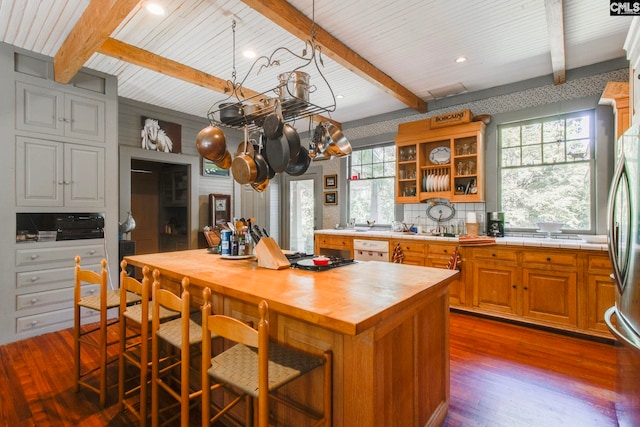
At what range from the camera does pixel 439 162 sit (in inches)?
178

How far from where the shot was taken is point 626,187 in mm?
1713

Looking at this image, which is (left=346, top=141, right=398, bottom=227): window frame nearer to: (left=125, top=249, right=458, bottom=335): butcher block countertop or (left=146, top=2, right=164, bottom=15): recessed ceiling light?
(left=125, top=249, right=458, bottom=335): butcher block countertop

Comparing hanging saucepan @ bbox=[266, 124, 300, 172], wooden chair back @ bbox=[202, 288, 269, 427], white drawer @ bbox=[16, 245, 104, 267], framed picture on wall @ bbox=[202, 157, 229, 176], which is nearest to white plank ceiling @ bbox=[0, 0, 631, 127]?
hanging saucepan @ bbox=[266, 124, 300, 172]

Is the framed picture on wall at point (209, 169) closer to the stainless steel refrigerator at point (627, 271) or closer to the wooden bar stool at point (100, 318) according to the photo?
the wooden bar stool at point (100, 318)

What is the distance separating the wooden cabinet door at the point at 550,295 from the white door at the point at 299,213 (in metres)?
3.91

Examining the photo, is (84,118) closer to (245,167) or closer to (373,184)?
(245,167)

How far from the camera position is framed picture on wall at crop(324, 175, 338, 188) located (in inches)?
229

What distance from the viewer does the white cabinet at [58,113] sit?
3.14 metres

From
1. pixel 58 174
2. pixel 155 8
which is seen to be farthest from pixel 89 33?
pixel 58 174

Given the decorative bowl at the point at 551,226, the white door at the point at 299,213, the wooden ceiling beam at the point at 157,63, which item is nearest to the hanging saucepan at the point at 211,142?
the wooden ceiling beam at the point at 157,63

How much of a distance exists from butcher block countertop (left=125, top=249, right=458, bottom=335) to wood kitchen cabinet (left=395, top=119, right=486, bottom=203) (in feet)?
8.43

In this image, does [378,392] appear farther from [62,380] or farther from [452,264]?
[452,264]

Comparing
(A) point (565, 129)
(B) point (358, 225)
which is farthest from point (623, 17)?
(B) point (358, 225)

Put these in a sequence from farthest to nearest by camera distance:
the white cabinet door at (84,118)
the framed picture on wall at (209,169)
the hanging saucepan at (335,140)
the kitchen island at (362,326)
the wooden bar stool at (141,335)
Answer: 1. the framed picture on wall at (209,169)
2. the white cabinet door at (84,118)
3. the hanging saucepan at (335,140)
4. the wooden bar stool at (141,335)
5. the kitchen island at (362,326)
